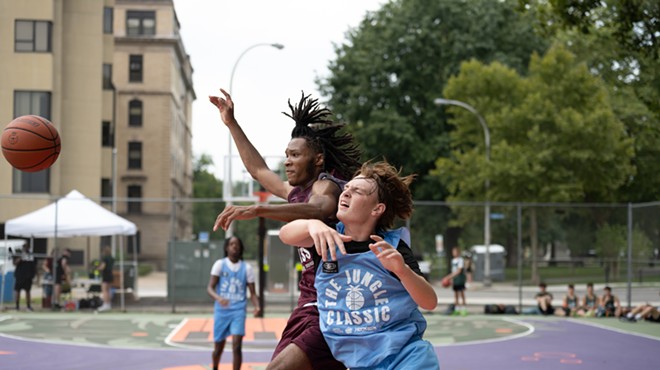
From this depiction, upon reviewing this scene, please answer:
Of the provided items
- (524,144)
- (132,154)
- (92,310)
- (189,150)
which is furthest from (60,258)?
(189,150)

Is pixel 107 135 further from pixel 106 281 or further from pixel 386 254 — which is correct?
pixel 386 254

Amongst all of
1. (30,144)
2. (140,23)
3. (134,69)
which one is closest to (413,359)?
(30,144)

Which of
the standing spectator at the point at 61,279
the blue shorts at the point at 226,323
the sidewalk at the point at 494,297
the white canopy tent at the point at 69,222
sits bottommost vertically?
the sidewalk at the point at 494,297

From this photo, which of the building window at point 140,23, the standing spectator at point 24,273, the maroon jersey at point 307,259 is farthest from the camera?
the building window at point 140,23

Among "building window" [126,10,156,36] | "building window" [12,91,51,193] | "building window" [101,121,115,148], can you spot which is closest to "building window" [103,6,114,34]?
"building window" [101,121,115,148]

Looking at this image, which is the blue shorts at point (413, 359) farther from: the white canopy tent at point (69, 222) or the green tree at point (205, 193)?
the green tree at point (205, 193)

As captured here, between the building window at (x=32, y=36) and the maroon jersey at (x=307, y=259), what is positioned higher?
the building window at (x=32, y=36)

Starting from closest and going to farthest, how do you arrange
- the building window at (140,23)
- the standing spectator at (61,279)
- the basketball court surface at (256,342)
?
1. the basketball court surface at (256,342)
2. the standing spectator at (61,279)
3. the building window at (140,23)

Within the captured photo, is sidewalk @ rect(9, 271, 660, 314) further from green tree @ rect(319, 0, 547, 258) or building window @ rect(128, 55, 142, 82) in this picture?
building window @ rect(128, 55, 142, 82)

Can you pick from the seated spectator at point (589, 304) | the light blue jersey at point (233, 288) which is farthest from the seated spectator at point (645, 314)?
the light blue jersey at point (233, 288)

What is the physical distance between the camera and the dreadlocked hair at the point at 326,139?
19.8 feet

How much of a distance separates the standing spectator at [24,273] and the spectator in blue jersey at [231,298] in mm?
11269

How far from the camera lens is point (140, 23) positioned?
66.7 meters

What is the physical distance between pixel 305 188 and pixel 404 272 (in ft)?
4.86
